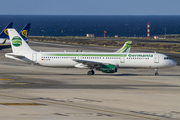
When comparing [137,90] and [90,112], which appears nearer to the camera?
[90,112]

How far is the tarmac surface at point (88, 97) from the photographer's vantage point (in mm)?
27938

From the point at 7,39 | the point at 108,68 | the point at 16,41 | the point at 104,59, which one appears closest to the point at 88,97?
the point at 108,68

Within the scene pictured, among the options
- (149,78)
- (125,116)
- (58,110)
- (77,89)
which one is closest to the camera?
(125,116)

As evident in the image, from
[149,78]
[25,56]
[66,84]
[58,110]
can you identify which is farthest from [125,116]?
[25,56]

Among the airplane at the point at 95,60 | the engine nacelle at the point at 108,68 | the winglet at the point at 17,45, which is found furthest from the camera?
the winglet at the point at 17,45

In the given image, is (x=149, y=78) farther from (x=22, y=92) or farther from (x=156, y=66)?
(x=22, y=92)

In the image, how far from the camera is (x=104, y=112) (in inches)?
1138

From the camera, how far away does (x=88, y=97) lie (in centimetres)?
3594

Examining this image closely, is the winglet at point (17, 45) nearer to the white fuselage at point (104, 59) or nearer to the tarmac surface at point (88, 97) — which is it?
the white fuselage at point (104, 59)

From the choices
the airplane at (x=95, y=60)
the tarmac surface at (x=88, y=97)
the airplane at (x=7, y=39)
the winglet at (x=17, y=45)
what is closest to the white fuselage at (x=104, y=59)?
the airplane at (x=95, y=60)

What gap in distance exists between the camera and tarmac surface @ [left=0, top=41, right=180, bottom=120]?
27.9 meters

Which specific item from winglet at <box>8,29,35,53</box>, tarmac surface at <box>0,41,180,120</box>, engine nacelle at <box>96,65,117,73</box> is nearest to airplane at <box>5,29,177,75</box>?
engine nacelle at <box>96,65,117,73</box>

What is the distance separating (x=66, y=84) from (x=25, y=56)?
12.0m

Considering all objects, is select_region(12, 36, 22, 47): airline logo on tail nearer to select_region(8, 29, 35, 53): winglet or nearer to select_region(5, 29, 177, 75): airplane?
select_region(8, 29, 35, 53): winglet
